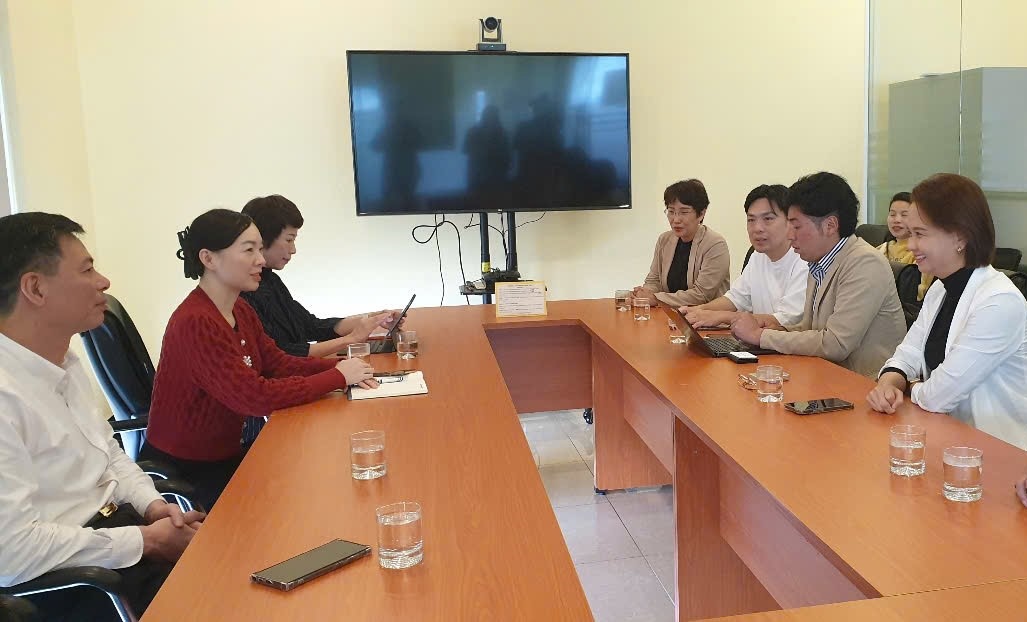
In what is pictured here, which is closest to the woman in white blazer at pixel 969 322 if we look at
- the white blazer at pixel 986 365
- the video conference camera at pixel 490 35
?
the white blazer at pixel 986 365

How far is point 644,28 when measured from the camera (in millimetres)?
5164

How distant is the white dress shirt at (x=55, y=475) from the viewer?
4.86 ft

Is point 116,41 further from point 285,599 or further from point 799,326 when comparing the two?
point 285,599

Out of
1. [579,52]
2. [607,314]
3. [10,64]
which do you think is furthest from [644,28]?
[10,64]

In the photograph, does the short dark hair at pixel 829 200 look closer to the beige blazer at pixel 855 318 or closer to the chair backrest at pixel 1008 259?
the beige blazer at pixel 855 318

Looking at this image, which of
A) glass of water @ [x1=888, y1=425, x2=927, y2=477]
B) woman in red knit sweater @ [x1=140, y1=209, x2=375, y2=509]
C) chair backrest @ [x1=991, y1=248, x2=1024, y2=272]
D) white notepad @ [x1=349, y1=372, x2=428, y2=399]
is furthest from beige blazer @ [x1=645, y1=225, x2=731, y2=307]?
glass of water @ [x1=888, y1=425, x2=927, y2=477]

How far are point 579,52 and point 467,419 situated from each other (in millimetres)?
3450

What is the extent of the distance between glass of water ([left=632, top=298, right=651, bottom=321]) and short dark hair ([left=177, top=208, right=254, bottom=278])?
1921mm

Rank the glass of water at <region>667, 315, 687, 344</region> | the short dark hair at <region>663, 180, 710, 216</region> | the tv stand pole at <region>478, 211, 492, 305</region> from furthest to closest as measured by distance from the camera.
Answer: the tv stand pole at <region>478, 211, 492, 305</region> → the short dark hair at <region>663, 180, 710, 216</region> → the glass of water at <region>667, 315, 687, 344</region>

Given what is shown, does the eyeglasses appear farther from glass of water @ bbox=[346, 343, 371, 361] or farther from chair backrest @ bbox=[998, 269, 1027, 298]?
glass of water @ bbox=[346, 343, 371, 361]

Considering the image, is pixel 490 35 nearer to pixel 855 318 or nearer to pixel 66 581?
pixel 855 318

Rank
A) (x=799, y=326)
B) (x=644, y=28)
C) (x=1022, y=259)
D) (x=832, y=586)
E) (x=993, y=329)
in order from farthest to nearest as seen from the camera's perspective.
Result: (x=644, y=28), (x=1022, y=259), (x=799, y=326), (x=993, y=329), (x=832, y=586)

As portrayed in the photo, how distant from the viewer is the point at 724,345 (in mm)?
2893

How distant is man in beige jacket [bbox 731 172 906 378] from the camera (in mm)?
Result: 2762
